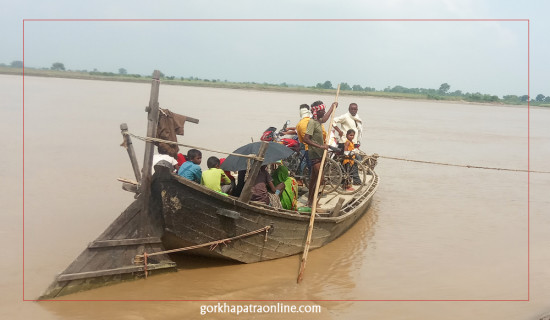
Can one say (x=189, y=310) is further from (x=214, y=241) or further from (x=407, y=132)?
(x=407, y=132)

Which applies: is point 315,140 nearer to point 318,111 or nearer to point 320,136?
point 320,136

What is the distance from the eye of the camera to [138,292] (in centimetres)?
518

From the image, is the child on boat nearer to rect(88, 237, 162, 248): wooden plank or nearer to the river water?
the river water

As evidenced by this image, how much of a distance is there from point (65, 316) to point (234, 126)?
14.9m

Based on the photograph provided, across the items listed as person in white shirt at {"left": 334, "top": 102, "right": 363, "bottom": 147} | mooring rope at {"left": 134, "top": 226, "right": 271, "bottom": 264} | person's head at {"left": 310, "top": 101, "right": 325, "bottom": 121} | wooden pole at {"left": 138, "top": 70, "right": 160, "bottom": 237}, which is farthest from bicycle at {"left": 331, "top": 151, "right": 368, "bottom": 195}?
wooden pole at {"left": 138, "top": 70, "right": 160, "bottom": 237}

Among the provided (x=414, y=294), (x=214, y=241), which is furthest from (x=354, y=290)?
(x=214, y=241)

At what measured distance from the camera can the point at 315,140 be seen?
6.88 metres

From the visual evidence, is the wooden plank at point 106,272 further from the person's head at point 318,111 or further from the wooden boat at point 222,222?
the person's head at point 318,111

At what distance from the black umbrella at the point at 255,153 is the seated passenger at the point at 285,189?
646mm

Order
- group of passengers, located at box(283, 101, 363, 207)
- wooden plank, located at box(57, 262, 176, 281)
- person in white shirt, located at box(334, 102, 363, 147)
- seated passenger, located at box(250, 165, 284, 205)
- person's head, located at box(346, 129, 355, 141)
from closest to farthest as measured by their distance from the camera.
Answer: wooden plank, located at box(57, 262, 176, 281) → seated passenger, located at box(250, 165, 284, 205) → group of passengers, located at box(283, 101, 363, 207) → person's head, located at box(346, 129, 355, 141) → person in white shirt, located at box(334, 102, 363, 147)

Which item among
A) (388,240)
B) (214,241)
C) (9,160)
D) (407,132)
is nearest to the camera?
(214,241)

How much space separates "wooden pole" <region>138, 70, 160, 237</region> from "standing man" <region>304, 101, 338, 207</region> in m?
2.20

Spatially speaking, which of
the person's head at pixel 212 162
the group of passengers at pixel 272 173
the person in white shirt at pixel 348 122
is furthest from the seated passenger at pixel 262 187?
A: the person in white shirt at pixel 348 122

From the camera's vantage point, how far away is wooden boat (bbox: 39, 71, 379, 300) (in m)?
5.00
